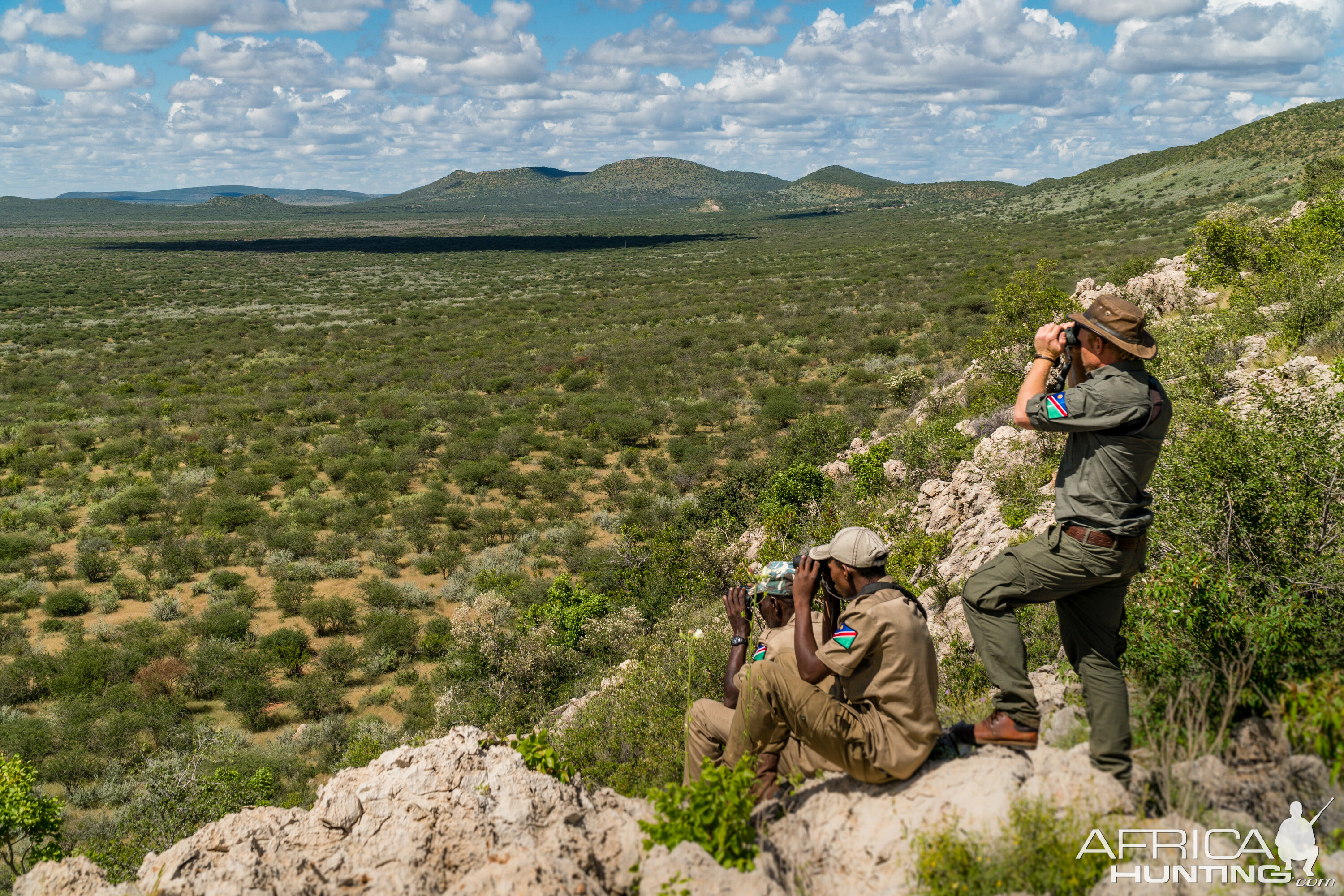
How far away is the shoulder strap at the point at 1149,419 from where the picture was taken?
303cm

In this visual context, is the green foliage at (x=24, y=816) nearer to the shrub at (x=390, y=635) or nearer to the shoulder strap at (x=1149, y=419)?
the shrub at (x=390, y=635)

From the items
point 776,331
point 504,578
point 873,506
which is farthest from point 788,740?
point 776,331

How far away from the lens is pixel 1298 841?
2.39m

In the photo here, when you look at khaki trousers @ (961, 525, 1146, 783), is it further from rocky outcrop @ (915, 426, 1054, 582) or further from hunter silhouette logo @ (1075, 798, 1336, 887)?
rocky outcrop @ (915, 426, 1054, 582)

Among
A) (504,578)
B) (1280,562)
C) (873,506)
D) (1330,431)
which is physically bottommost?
(504,578)

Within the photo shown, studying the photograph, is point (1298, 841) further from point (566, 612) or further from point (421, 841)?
point (566, 612)

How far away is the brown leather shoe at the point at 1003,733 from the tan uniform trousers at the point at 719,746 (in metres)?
0.68

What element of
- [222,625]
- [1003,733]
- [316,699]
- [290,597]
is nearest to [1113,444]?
[1003,733]

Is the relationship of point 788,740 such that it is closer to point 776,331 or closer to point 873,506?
point 873,506

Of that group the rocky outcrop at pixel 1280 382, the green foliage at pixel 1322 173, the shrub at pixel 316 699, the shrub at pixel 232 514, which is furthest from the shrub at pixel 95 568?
the green foliage at pixel 1322 173

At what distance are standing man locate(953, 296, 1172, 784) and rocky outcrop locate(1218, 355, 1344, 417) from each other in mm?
3344

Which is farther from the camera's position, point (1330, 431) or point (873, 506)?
point (873, 506)

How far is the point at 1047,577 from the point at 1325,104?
99.0 metres

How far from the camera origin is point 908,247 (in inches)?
2537
